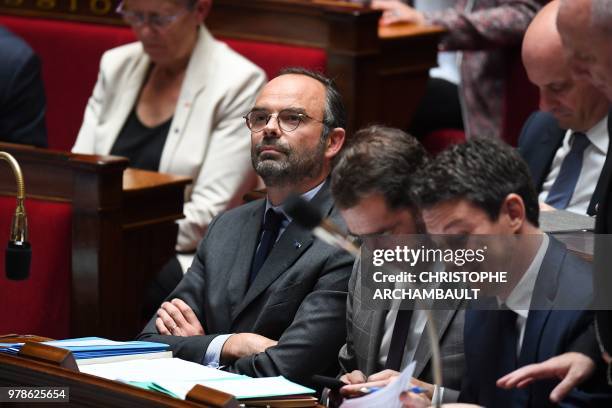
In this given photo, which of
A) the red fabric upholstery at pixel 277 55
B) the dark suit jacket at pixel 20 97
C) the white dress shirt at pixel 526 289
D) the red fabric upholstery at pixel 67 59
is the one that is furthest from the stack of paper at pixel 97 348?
the red fabric upholstery at pixel 67 59

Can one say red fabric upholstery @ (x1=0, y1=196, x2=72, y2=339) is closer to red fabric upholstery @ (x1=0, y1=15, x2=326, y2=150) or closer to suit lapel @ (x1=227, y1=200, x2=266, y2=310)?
suit lapel @ (x1=227, y1=200, x2=266, y2=310)

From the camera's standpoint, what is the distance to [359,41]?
4160 mm

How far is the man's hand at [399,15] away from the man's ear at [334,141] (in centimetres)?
172

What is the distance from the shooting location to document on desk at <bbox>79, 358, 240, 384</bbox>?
7.55ft

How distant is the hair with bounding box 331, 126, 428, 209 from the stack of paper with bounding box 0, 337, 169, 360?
1.72ft

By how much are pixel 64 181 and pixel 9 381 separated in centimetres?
101

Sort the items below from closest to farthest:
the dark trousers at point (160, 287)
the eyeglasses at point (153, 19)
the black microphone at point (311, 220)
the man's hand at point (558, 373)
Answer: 1. the black microphone at point (311, 220)
2. the man's hand at point (558, 373)
3. the dark trousers at point (160, 287)
4. the eyeglasses at point (153, 19)

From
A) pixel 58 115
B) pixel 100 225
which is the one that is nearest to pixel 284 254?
pixel 100 225

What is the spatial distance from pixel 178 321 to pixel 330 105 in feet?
2.08

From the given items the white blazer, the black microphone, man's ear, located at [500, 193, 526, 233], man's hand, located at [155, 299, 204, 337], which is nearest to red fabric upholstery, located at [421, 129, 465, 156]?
the white blazer

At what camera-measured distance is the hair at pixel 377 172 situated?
2.26m

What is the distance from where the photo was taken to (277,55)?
4277 millimetres

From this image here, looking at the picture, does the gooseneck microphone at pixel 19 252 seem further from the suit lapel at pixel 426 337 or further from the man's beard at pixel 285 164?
the suit lapel at pixel 426 337

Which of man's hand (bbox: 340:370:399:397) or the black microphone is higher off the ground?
the black microphone
